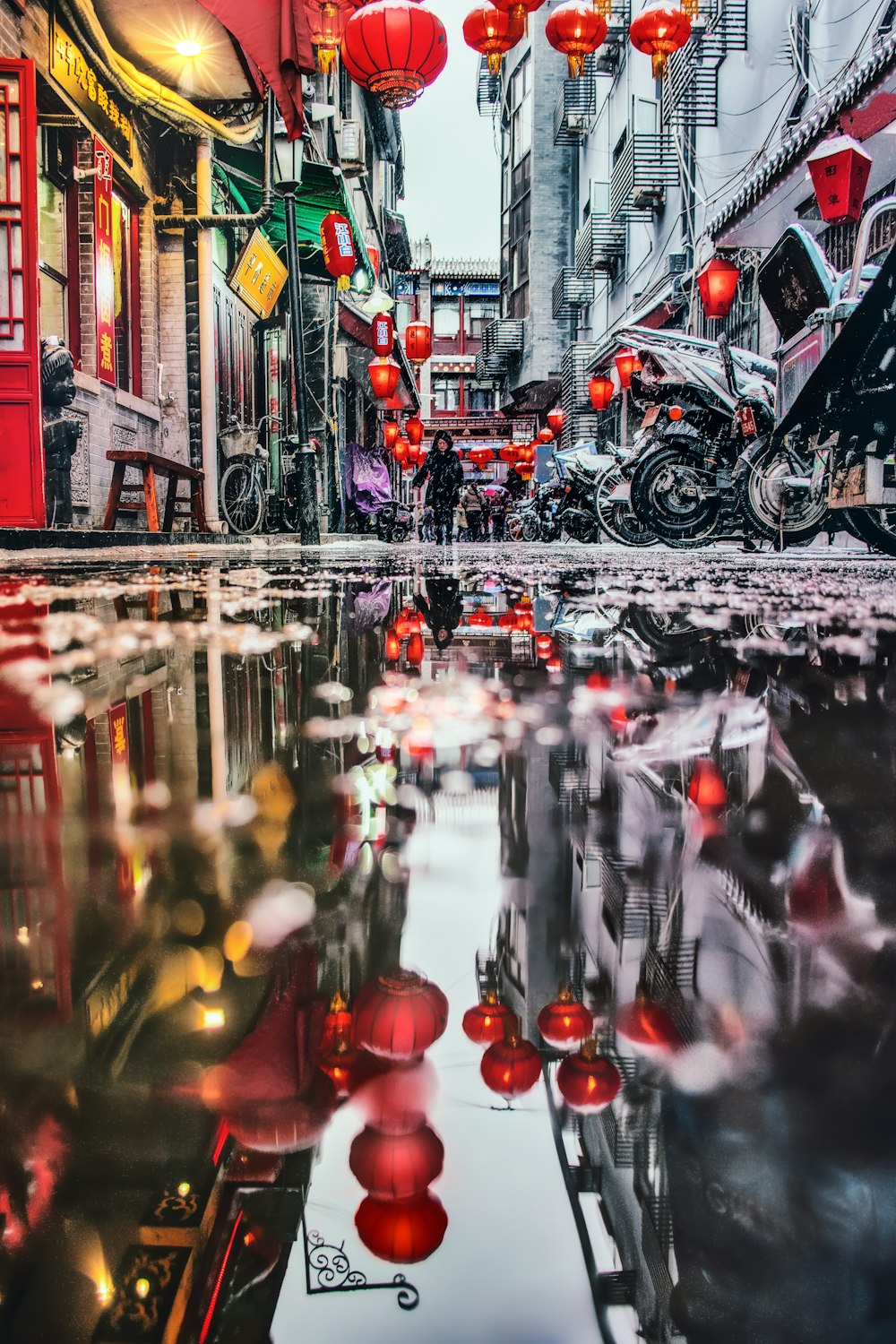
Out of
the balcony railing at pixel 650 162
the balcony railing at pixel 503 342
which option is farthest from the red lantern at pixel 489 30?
the balcony railing at pixel 503 342

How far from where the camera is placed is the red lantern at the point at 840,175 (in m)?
8.83

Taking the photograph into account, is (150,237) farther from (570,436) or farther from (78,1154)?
(570,436)

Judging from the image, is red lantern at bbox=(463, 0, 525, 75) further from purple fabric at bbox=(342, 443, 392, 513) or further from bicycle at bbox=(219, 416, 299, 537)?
purple fabric at bbox=(342, 443, 392, 513)

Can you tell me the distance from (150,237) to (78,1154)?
34.6ft

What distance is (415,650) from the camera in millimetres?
1871

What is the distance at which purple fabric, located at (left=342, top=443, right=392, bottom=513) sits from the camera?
55.0ft

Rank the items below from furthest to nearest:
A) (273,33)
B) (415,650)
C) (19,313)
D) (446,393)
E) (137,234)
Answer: (446,393) → (137,234) → (273,33) → (19,313) → (415,650)

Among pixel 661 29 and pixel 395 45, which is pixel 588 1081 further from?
pixel 661 29

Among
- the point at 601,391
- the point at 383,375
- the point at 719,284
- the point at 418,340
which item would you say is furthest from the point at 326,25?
the point at 418,340

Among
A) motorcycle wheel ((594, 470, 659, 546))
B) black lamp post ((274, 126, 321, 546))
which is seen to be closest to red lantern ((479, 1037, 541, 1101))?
black lamp post ((274, 126, 321, 546))

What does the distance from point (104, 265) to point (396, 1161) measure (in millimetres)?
8655

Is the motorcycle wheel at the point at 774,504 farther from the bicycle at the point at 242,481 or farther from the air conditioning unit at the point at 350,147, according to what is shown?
the air conditioning unit at the point at 350,147

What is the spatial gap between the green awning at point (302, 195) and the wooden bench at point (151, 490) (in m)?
3.78

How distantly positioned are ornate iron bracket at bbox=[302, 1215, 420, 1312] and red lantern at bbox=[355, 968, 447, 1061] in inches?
3.7
